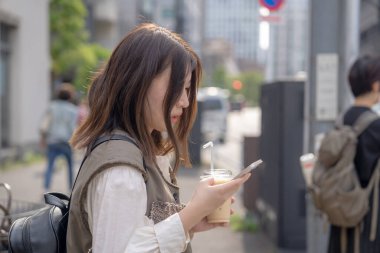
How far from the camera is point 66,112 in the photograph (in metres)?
10.4

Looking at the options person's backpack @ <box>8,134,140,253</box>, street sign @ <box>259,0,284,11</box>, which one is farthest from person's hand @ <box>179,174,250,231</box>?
street sign @ <box>259,0,284,11</box>

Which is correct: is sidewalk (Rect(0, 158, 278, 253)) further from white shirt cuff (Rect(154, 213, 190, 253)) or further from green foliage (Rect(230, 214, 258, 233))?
white shirt cuff (Rect(154, 213, 190, 253))

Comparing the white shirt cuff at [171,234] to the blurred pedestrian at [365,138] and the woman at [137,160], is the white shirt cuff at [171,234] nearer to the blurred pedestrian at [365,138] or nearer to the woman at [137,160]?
the woman at [137,160]

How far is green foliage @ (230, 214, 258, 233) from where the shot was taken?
8430 millimetres

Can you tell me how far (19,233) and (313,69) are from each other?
3768 mm

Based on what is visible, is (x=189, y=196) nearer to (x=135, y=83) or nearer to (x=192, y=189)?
(x=192, y=189)

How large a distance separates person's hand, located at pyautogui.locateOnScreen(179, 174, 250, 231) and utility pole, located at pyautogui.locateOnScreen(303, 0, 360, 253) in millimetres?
3512

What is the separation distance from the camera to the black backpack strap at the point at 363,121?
12.7 ft

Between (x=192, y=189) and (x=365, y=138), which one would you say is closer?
(x=365, y=138)

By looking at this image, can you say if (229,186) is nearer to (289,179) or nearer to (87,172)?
(87,172)

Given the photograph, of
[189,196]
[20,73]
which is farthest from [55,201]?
[20,73]

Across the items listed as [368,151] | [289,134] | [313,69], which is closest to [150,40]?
[368,151]

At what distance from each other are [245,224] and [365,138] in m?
4.82

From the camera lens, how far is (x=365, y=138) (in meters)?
3.88
